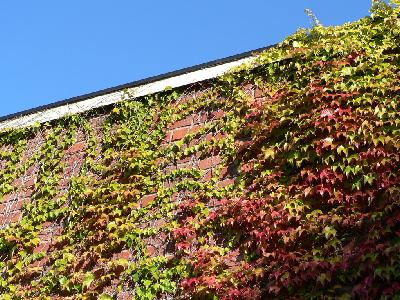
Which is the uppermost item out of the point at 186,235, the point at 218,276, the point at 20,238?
the point at 20,238

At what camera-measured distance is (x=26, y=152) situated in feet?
20.6

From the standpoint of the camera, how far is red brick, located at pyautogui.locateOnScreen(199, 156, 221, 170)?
17.1ft

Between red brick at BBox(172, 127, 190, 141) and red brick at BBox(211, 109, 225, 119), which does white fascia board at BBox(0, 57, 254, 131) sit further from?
red brick at BBox(172, 127, 190, 141)

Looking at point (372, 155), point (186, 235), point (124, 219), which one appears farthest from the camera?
point (124, 219)

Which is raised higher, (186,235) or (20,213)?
(20,213)

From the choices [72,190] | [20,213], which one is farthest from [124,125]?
[20,213]

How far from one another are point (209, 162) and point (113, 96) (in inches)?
60.9

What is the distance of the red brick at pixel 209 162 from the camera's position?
5.21 m

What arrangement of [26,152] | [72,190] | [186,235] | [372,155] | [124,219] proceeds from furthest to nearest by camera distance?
[26,152] → [72,190] → [124,219] → [186,235] → [372,155]

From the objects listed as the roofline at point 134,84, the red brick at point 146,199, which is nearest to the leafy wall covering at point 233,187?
the red brick at point 146,199

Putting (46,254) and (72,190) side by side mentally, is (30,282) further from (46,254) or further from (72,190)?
(72,190)

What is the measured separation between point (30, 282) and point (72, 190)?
3.21 feet

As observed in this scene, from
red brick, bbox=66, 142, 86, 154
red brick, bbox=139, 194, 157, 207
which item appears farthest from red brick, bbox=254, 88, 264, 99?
red brick, bbox=66, 142, 86, 154

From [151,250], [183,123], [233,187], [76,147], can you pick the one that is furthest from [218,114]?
[76,147]
